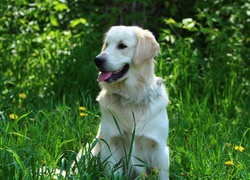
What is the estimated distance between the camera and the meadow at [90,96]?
363cm

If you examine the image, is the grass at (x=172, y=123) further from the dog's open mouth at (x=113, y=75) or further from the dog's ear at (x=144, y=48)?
the dog's ear at (x=144, y=48)

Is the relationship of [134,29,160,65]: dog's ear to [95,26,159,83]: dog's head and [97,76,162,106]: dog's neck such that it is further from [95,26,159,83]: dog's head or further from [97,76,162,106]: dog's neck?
[97,76,162,106]: dog's neck

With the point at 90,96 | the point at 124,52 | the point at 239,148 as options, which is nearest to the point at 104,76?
the point at 124,52

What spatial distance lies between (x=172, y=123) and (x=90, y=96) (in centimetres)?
85

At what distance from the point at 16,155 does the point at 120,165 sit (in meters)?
0.72

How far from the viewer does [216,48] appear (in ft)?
19.6

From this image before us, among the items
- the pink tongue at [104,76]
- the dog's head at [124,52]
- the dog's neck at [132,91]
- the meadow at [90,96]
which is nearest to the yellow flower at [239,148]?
the meadow at [90,96]

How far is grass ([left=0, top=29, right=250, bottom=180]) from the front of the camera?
351 cm

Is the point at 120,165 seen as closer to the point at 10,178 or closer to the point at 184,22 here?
the point at 10,178

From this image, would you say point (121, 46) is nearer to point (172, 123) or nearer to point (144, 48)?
point (144, 48)

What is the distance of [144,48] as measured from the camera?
3680mm

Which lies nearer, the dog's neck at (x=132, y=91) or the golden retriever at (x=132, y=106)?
the golden retriever at (x=132, y=106)

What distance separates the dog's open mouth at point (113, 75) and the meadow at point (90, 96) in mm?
440

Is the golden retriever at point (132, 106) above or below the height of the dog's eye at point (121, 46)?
below
